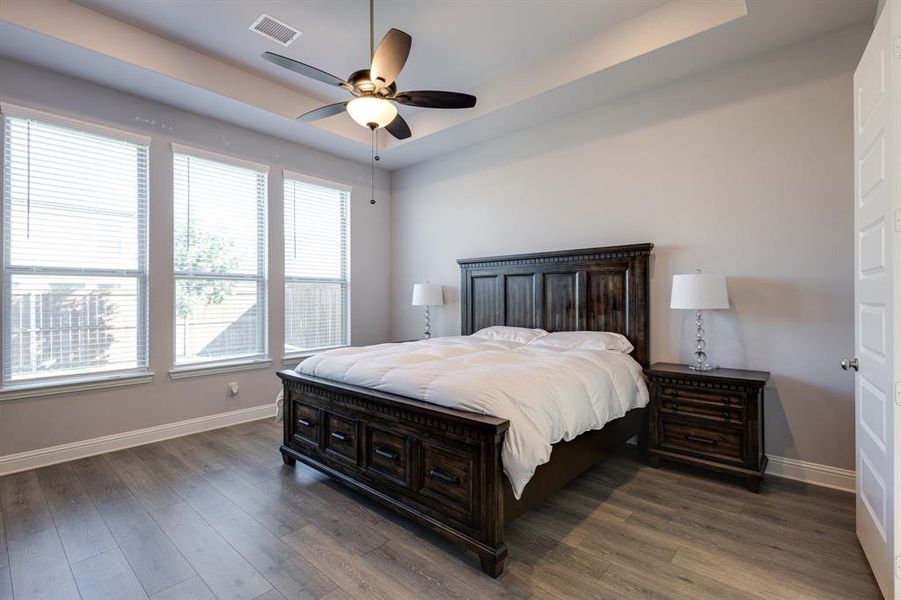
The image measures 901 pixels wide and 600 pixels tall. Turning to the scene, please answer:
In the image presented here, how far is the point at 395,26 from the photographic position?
3.13 meters

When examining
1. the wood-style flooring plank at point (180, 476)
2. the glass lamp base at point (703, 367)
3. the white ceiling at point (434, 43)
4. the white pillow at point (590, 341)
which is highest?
the white ceiling at point (434, 43)

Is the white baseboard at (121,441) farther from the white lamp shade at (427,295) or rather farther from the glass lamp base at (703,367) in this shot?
the glass lamp base at (703,367)

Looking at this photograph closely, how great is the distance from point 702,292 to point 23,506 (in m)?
4.54

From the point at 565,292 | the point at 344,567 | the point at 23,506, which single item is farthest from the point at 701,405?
the point at 23,506

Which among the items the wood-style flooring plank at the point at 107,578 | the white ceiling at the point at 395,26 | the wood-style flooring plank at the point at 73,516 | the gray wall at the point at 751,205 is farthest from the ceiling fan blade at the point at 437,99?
the wood-style flooring plank at the point at 73,516

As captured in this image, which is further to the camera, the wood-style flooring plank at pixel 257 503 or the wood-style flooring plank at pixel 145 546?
the wood-style flooring plank at pixel 257 503

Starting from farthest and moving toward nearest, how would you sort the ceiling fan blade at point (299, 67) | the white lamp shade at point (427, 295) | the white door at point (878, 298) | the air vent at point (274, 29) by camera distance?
the white lamp shade at point (427, 295), the air vent at point (274, 29), the ceiling fan blade at point (299, 67), the white door at point (878, 298)

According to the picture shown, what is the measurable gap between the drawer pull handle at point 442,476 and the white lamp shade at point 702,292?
2056 mm

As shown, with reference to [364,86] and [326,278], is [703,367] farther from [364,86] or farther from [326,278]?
[326,278]

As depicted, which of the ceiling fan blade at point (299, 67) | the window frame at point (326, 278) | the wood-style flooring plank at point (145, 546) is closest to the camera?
the wood-style flooring plank at point (145, 546)

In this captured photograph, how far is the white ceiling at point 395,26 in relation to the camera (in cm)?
294

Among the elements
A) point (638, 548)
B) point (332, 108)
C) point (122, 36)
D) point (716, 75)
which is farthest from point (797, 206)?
point (122, 36)

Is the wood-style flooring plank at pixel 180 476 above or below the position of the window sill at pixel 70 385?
below

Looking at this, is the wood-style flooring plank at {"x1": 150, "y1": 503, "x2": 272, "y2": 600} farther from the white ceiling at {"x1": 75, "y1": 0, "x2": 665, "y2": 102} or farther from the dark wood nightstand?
the white ceiling at {"x1": 75, "y1": 0, "x2": 665, "y2": 102}
